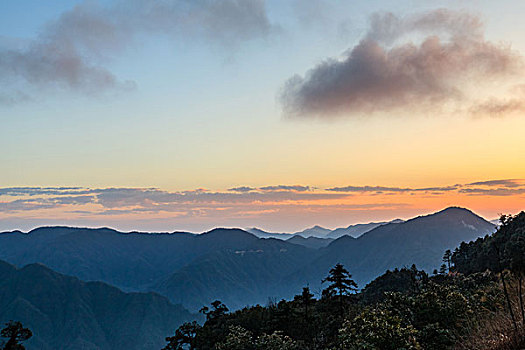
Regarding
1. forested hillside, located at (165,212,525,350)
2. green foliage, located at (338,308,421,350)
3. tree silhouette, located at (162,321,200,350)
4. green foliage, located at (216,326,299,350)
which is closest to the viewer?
forested hillside, located at (165,212,525,350)

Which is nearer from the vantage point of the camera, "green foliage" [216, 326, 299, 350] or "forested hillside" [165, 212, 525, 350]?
"forested hillside" [165, 212, 525, 350]

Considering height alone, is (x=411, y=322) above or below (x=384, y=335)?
below

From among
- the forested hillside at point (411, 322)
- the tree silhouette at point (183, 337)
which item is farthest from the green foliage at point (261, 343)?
the tree silhouette at point (183, 337)

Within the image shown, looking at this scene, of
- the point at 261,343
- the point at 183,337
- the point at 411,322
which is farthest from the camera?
the point at 183,337

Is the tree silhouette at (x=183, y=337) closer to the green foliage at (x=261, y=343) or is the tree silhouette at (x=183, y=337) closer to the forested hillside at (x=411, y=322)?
the forested hillside at (x=411, y=322)

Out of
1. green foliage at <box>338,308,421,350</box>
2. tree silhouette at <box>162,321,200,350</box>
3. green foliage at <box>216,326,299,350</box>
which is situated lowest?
tree silhouette at <box>162,321,200,350</box>

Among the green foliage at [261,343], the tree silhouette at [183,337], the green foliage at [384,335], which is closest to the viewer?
the green foliage at [384,335]

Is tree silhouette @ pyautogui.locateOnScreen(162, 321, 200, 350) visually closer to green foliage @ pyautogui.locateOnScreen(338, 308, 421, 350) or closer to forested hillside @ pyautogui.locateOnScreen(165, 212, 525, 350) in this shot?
forested hillside @ pyautogui.locateOnScreen(165, 212, 525, 350)

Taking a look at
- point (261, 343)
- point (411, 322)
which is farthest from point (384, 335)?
point (261, 343)

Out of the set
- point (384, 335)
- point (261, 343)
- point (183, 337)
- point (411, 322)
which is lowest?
point (183, 337)

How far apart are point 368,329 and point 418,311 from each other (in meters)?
8.47

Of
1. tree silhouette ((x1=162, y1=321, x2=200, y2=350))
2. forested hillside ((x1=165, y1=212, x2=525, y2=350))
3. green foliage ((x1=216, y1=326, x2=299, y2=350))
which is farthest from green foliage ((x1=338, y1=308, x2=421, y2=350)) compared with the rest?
tree silhouette ((x1=162, y1=321, x2=200, y2=350))

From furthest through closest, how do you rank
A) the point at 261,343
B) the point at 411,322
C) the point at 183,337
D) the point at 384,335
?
the point at 183,337 < the point at 261,343 < the point at 411,322 < the point at 384,335

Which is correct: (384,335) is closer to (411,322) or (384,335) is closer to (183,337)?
(411,322)
